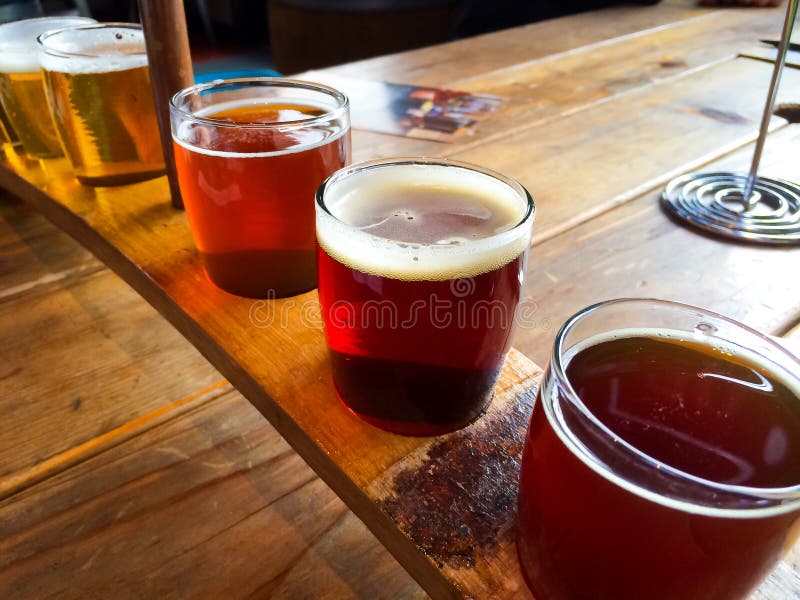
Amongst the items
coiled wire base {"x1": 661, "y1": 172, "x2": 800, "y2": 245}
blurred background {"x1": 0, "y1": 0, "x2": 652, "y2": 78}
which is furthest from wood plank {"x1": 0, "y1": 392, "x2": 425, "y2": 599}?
blurred background {"x1": 0, "y1": 0, "x2": 652, "y2": 78}

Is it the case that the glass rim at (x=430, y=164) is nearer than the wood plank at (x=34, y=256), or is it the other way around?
the glass rim at (x=430, y=164)

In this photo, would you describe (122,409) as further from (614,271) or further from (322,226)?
(614,271)

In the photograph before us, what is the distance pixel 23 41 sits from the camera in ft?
3.03

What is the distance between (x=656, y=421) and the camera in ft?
1.28

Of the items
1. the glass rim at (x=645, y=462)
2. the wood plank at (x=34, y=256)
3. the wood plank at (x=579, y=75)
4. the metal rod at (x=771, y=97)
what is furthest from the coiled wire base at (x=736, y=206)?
the wood plank at (x=34, y=256)

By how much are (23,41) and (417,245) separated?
0.78 m

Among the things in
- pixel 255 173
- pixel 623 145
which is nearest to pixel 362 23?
pixel 623 145

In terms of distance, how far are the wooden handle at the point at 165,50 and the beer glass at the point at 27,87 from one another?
0.26 metres

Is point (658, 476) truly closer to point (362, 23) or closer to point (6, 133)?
point (6, 133)

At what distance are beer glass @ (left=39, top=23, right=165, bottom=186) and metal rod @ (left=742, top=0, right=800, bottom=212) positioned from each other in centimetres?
79

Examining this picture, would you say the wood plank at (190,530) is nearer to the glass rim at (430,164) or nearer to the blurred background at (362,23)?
the glass rim at (430,164)

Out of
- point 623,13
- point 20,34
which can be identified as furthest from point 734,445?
point 623,13

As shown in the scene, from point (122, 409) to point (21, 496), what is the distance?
0.13m

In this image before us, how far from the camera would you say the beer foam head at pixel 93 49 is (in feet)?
2.55
